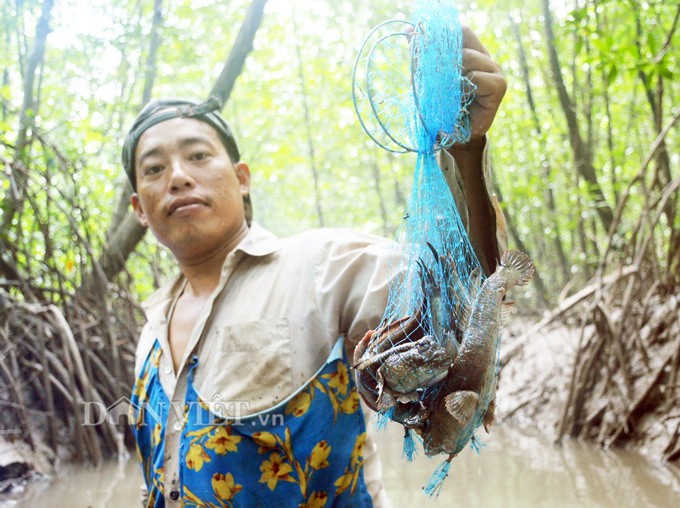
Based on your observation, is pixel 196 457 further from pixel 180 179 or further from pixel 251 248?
pixel 180 179

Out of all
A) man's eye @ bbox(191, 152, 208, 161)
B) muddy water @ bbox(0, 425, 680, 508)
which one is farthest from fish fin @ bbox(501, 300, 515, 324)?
muddy water @ bbox(0, 425, 680, 508)

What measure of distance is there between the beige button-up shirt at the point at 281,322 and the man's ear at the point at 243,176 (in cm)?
33

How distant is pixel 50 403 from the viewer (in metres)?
4.92

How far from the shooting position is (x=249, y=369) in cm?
175

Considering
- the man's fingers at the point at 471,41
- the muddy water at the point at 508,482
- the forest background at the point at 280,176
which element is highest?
the man's fingers at the point at 471,41

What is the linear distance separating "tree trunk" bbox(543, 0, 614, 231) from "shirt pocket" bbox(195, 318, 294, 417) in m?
5.72

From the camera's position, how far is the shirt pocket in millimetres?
1695

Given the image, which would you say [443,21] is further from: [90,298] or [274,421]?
[90,298]

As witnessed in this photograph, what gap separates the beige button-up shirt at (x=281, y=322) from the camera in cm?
169

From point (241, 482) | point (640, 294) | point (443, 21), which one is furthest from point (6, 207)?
point (640, 294)

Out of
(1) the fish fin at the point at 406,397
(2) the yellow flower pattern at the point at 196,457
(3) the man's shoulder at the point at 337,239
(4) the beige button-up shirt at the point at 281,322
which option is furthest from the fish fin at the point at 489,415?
(2) the yellow flower pattern at the point at 196,457

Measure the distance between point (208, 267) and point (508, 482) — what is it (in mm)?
2820

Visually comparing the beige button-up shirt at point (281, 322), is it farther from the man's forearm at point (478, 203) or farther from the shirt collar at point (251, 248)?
the man's forearm at point (478, 203)

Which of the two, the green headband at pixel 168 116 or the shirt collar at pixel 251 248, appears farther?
the green headband at pixel 168 116
